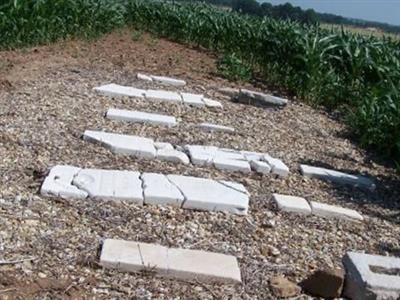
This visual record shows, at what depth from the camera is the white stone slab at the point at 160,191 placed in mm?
3539

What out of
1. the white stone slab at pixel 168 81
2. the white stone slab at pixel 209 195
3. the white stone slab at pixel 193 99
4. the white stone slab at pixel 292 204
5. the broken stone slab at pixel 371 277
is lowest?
the white stone slab at pixel 168 81

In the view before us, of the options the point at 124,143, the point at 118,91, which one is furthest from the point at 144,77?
the point at 124,143

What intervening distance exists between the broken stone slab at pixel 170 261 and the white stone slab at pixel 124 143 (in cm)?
151

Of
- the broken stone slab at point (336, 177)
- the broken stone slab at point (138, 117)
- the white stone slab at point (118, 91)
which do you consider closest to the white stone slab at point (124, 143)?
the broken stone slab at point (138, 117)

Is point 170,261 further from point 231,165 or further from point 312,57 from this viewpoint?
point 312,57

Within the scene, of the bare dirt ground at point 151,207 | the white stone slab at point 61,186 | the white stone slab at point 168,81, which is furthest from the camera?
the white stone slab at point 168,81

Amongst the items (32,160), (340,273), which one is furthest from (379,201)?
(32,160)

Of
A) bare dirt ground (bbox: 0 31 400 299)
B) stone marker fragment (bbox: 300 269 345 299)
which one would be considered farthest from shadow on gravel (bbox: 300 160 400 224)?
stone marker fragment (bbox: 300 269 345 299)

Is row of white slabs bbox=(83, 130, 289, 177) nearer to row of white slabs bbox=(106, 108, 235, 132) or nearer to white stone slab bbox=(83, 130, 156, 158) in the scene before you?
white stone slab bbox=(83, 130, 156, 158)

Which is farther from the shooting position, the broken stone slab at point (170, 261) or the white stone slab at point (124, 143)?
the white stone slab at point (124, 143)

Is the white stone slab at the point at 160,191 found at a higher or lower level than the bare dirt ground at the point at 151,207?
higher

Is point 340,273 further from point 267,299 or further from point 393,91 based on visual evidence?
point 393,91

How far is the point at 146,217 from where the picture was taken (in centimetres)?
334

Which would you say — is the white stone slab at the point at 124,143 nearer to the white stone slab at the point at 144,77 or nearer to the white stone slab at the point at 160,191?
the white stone slab at the point at 160,191
